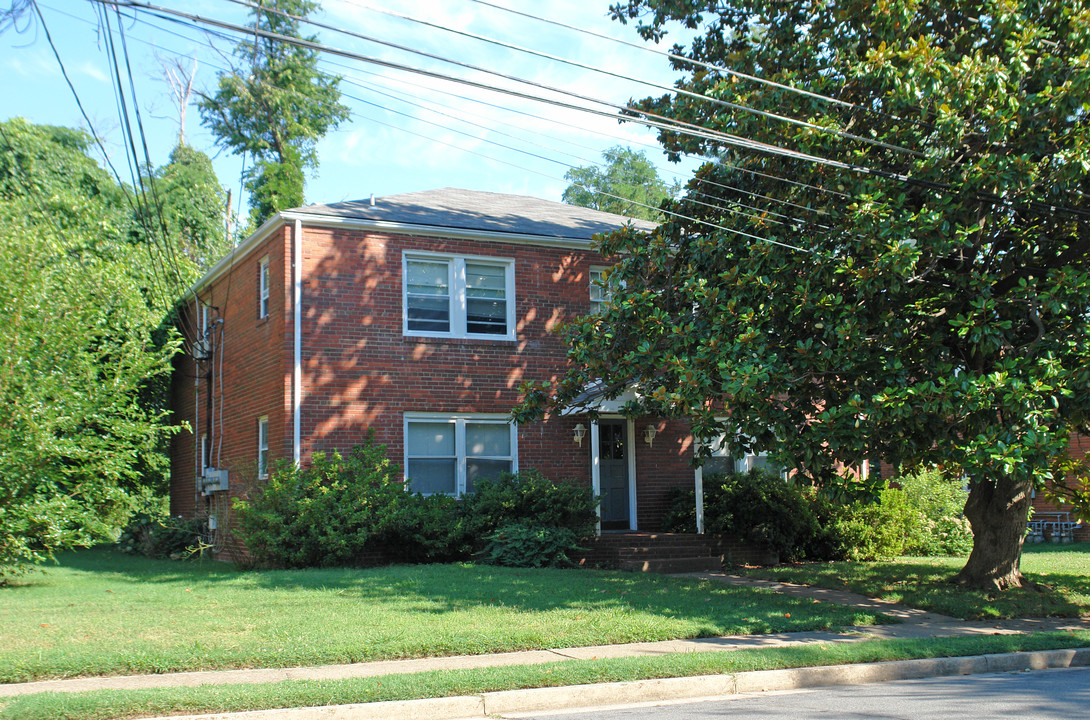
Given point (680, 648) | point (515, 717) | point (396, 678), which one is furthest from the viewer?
point (680, 648)

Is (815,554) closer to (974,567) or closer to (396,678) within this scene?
(974,567)

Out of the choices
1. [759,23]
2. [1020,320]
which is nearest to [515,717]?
[1020,320]

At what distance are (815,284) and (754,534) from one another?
7.90 metres

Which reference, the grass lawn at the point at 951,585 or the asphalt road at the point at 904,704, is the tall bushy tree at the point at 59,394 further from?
the grass lawn at the point at 951,585

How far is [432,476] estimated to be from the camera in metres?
17.3

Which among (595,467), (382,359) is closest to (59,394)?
(382,359)

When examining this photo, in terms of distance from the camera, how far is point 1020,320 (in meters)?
10.8

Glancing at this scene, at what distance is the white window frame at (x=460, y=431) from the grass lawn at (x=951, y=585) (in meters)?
5.03

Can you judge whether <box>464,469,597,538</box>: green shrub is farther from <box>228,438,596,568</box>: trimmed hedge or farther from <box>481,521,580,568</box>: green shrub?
<box>481,521,580,568</box>: green shrub

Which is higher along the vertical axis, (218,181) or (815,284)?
(218,181)

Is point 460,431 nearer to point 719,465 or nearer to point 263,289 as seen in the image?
point 263,289

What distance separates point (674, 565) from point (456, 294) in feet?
21.6

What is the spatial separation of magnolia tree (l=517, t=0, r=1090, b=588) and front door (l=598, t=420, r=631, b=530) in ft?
18.5

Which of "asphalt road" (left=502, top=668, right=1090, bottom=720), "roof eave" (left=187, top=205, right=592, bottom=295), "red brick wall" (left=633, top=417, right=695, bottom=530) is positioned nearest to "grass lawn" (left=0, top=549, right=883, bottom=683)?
"asphalt road" (left=502, top=668, right=1090, bottom=720)
